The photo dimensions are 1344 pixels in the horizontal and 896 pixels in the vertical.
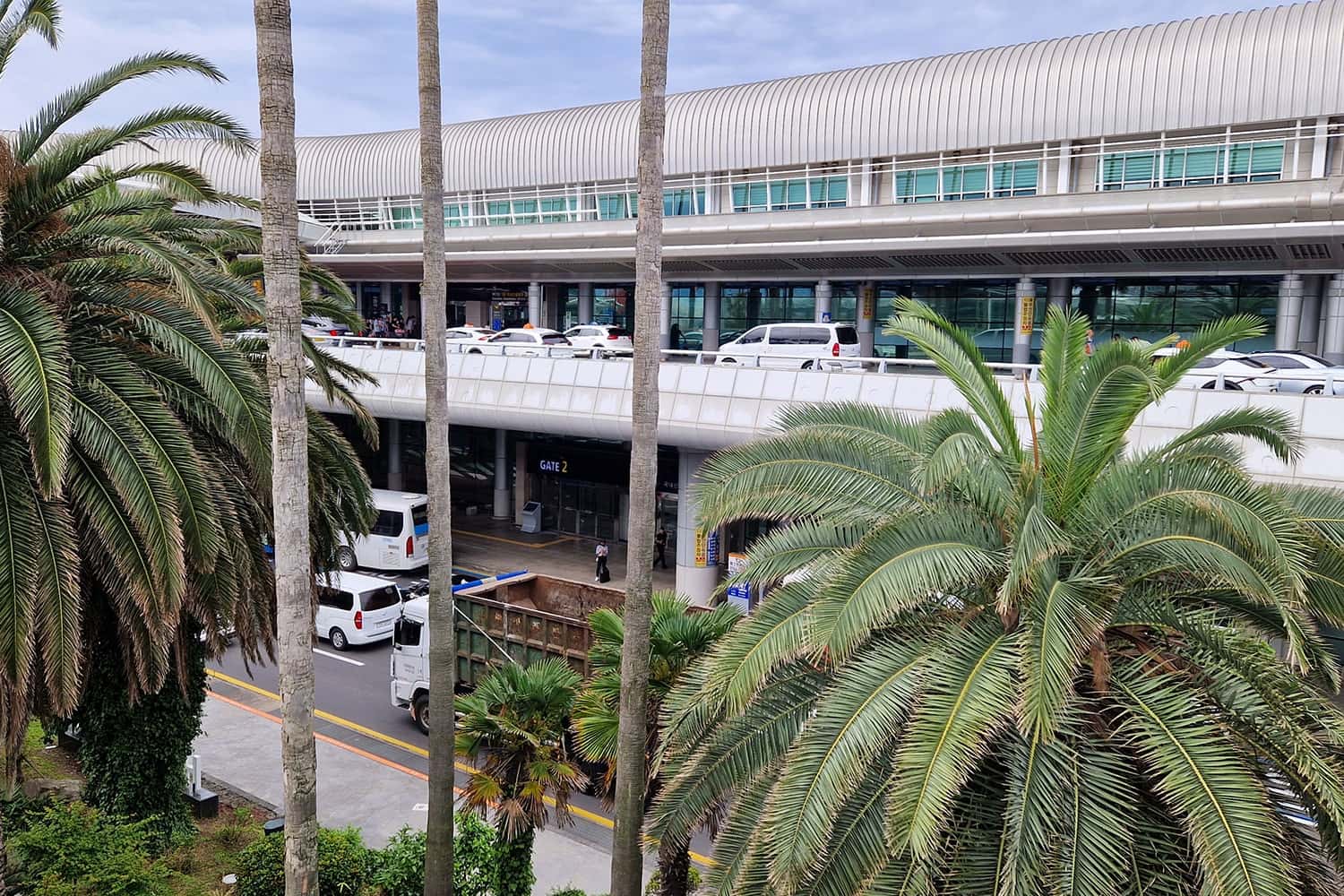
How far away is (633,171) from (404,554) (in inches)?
756

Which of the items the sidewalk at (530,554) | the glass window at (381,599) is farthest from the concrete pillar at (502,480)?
the glass window at (381,599)

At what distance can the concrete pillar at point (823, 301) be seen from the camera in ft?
123

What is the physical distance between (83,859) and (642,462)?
25.1 ft

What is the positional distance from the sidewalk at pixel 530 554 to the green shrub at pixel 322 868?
17961mm

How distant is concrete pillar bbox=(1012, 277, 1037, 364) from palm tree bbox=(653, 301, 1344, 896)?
83.6 ft

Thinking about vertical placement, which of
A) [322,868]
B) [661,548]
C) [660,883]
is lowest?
[661,548]

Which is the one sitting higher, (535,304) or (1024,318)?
(535,304)

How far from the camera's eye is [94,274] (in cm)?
1109

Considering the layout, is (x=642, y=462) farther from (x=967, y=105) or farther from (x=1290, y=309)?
(x=967, y=105)

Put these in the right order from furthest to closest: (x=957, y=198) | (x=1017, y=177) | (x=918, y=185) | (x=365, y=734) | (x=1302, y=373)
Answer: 1. (x=918, y=185)
2. (x=957, y=198)
3. (x=1017, y=177)
4. (x=1302, y=373)
5. (x=365, y=734)

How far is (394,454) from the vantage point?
41.3 m

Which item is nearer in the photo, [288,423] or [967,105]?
[288,423]

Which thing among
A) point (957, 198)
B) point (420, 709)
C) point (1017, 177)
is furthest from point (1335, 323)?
point (420, 709)

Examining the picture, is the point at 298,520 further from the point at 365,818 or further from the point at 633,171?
the point at 633,171
